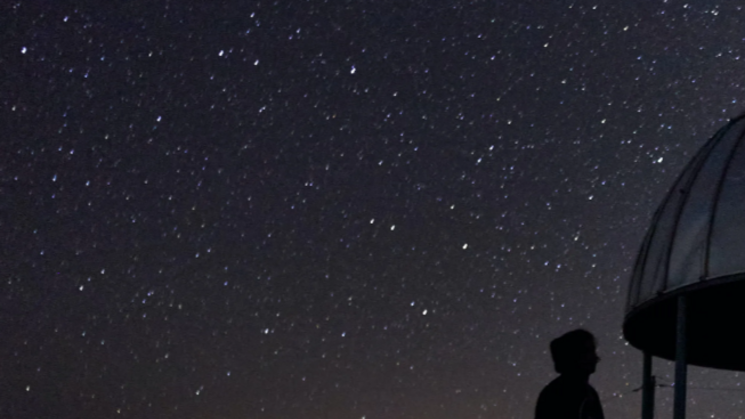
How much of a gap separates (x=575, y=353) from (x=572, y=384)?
16 cm

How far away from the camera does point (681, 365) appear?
6711 millimetres

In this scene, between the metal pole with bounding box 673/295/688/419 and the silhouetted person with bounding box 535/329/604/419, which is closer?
the silhouetted person with bounding box 535/329/604/419

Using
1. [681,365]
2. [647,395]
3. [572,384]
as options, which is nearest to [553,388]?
[572,384]

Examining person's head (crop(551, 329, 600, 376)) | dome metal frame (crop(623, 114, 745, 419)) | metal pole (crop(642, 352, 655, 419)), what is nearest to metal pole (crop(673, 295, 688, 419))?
dome metal frame (crop(623, 114, 745, 419))

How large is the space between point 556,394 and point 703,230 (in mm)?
2955

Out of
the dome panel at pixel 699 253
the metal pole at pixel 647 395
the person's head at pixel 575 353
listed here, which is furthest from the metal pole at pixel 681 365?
the person's head at pixel 575 353

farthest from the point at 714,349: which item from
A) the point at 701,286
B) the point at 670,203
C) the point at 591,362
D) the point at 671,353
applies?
the point at 591,362

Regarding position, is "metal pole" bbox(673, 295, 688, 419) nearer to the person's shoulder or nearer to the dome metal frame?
the dome metal frame

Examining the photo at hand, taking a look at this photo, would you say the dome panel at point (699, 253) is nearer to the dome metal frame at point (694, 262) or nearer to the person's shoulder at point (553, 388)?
the dome metal frame at point (694, 262)

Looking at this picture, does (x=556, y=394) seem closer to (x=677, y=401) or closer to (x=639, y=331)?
(x=677, y=401)

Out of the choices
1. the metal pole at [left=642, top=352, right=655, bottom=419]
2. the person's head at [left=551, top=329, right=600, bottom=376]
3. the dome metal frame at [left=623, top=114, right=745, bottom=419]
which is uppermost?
the dome metal frame at [left=623, top=114, right=745, bottom=419]

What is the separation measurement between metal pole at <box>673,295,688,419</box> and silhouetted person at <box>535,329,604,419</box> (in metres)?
2.49

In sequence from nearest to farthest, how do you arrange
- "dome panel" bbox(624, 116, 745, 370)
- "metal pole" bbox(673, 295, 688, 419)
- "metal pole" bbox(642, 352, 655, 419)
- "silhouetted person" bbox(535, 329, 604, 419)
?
"silhouetted person" bbox(535, 329, 604, 419), "dome panel" bbox(624, 116, 745, 370), "metal pole" bbox(673, 295, 688, 419), "metal pole" bbox(642, 352, 655, 419)

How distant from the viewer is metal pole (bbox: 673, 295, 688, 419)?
6.66 meters
